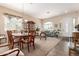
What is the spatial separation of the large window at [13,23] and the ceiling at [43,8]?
0.75ft

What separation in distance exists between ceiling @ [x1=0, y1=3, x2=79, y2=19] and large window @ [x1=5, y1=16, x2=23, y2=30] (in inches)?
9.0

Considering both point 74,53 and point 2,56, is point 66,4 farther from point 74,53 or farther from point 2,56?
point 2,56

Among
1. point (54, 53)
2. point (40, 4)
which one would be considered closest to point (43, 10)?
point (40, 4)

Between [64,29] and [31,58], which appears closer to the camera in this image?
[31,58]

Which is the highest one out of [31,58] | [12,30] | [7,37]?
[12,30]

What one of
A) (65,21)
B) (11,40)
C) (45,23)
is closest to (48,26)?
(45,23)

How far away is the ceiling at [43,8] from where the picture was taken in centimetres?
240

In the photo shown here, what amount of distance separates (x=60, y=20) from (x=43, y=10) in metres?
0.46

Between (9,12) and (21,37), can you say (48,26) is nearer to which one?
(21,37)

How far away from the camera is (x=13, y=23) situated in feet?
8.40

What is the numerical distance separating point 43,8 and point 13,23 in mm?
779

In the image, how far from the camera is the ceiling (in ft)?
7.88

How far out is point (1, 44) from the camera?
252cm

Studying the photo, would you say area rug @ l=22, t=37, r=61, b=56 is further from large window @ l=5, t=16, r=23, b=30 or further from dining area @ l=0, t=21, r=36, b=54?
large window @ l=5, t=16, r=23, b=30
